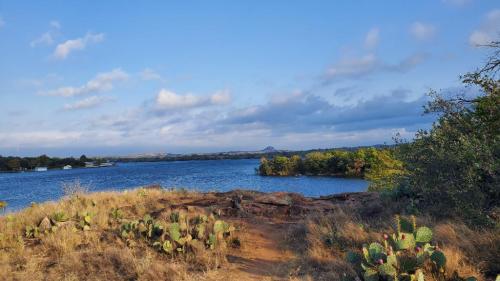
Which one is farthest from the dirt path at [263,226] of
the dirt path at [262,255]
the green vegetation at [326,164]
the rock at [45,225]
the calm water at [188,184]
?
the green vegetation at [326,164]

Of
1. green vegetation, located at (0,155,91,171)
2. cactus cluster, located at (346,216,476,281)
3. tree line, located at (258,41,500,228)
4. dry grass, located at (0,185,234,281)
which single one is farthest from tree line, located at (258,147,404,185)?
green vegetation, located at (0,155,91,171)

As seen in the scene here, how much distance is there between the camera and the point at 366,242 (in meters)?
7.93

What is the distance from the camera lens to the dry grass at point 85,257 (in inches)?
297

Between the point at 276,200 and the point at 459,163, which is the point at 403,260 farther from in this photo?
the point at 276,200

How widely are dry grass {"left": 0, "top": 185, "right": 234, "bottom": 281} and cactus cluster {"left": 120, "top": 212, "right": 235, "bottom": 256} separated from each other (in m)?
0.22

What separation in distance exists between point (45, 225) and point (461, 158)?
30.8 ft

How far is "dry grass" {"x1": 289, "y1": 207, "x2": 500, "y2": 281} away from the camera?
636cm

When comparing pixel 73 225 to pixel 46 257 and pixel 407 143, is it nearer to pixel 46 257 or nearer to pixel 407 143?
pixel 46 257

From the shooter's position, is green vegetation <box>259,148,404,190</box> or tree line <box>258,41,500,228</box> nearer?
tree line <box>258,41,500,228</box>

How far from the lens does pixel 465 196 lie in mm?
8211

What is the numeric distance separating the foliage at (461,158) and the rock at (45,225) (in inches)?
336

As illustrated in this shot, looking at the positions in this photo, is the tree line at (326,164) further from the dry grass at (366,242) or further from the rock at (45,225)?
the rock at (45,225)

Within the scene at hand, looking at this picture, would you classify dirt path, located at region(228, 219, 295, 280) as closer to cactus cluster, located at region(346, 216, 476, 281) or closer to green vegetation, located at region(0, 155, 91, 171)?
cactus cluster, located at region(346, 216, 476, 281)

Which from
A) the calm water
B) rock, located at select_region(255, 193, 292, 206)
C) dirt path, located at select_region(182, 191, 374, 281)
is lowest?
the calm water
